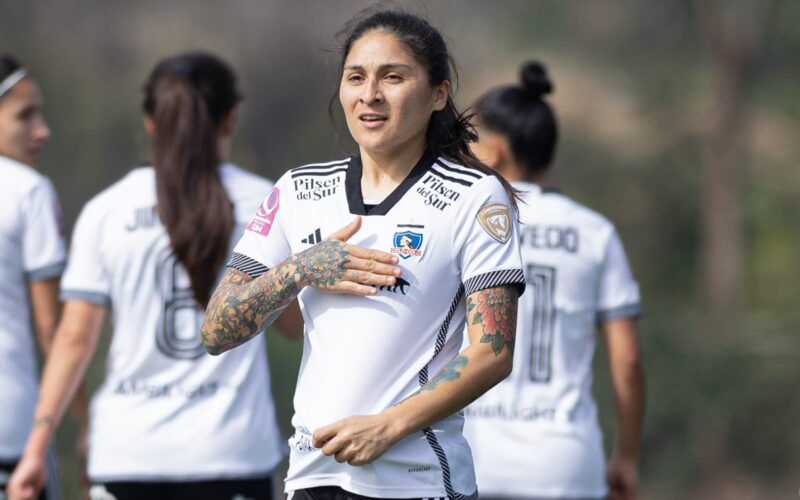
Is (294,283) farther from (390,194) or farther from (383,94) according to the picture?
(383,94)

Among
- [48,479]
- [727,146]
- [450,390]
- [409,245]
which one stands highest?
[727,146]

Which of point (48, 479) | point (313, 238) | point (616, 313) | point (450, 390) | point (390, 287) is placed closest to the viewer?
point (450, 390)

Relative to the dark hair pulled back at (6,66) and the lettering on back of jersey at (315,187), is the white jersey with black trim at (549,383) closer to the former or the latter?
the lettering on back of jersey at (315,187)

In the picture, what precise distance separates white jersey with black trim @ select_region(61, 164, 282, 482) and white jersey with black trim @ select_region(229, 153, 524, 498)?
125 centimetres

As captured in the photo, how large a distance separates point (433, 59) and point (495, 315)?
2.01ft

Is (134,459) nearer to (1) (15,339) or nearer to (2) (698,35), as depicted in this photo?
(1) (15,339)

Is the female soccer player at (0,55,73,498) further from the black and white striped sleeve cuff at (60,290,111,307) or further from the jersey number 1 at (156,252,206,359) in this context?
the jersey number 1 at (156,252,206,359)

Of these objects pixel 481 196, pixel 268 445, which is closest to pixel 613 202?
pixel 268 445

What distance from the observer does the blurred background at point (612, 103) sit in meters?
15.0

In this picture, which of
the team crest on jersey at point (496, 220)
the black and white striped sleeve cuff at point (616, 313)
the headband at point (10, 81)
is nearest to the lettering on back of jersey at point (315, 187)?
the team crest on jersey at point (496, 220)

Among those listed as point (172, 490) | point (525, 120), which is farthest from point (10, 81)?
point (525, 120)

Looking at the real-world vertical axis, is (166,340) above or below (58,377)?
above

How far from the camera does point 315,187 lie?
3.10m

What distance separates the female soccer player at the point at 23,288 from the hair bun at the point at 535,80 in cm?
171
